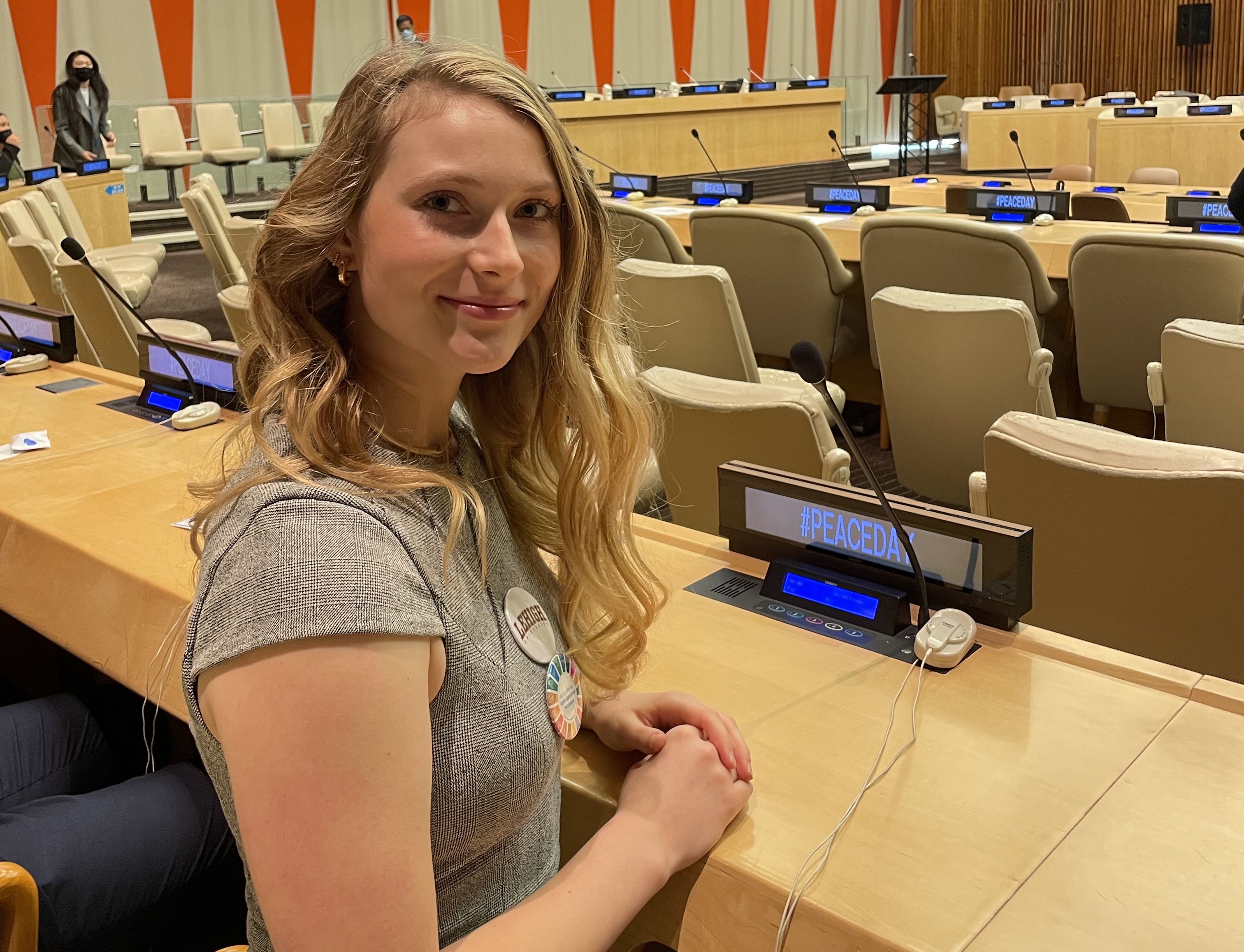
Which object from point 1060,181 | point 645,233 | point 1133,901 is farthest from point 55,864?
point 1060,181

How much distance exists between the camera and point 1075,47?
15.0m

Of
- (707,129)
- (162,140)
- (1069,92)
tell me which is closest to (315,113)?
(162,140)

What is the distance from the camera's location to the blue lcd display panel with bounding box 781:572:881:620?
1371mm

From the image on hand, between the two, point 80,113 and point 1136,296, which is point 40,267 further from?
point 80,113

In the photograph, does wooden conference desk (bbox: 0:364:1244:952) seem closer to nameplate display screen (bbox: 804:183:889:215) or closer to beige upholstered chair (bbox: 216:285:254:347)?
A: beige upholstered chair (bbox: 216:285:254:347)

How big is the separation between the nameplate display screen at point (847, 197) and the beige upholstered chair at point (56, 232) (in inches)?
123

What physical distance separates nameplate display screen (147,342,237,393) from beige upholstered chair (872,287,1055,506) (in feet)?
4.79

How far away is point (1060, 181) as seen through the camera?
21.0 ft

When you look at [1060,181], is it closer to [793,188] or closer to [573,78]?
[793,188]

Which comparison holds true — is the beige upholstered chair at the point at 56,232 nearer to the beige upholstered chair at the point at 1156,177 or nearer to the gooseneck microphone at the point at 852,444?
the gooseneck microphone at the point at 852,444

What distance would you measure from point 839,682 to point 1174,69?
15352mm

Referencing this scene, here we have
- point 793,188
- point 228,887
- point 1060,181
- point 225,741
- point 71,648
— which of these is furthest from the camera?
point 793,188

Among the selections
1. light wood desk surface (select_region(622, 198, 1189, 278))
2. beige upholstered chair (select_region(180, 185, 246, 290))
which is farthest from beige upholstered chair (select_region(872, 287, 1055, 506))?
beige upholstered chair (select_region(180, 185, 246, 290))

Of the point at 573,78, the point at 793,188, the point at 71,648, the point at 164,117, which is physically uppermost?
the point at 573,78
